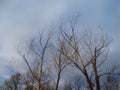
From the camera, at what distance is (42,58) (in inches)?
1297

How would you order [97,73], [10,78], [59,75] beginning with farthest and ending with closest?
[10,78]
[59,75]
[97,73]

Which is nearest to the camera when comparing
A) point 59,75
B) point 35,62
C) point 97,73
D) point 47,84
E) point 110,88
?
point 97,73

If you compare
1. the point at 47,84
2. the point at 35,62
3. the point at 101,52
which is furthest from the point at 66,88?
the point at 101,52

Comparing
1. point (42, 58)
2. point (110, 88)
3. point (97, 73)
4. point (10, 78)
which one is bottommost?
point (97, 73)

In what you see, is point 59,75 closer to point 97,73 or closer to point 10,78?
point 97,73

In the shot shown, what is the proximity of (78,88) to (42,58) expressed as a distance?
3066 cm

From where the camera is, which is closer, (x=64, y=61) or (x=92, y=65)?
(x=92, y=65)

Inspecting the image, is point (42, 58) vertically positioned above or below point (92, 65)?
above

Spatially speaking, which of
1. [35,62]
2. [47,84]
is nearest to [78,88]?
[47,84]

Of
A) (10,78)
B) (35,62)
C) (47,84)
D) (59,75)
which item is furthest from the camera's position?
(10,78)

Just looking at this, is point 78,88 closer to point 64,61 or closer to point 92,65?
point 64,61

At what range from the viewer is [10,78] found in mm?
61812

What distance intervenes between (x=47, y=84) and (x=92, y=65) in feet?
59.4

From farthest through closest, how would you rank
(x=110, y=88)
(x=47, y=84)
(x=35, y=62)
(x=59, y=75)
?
(x=110, y=88) → (x=47, y=84) → (x=35, y=62) → (x=59, y=75)
